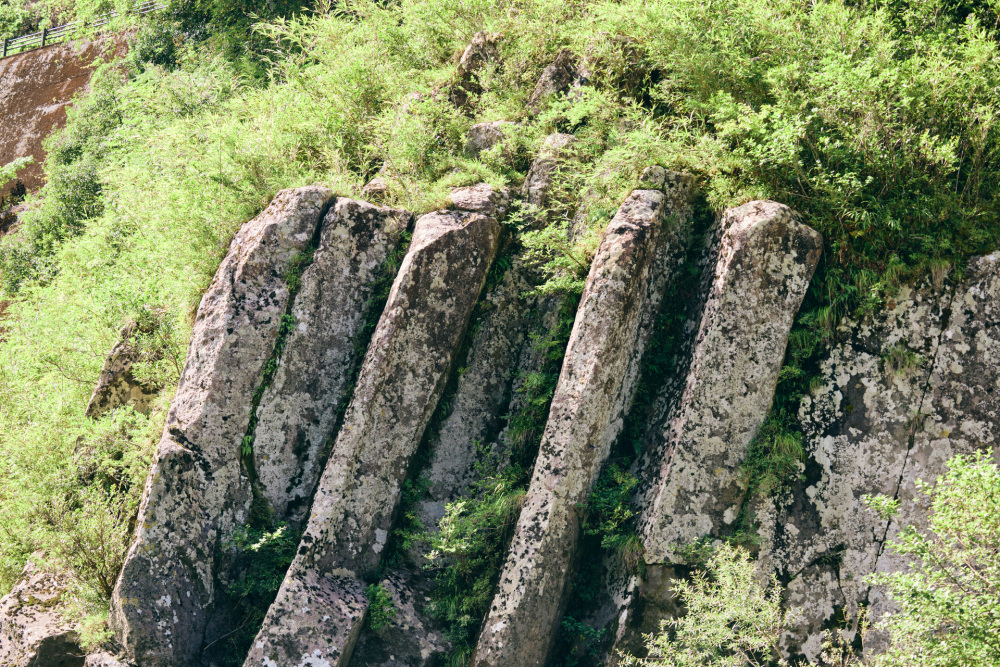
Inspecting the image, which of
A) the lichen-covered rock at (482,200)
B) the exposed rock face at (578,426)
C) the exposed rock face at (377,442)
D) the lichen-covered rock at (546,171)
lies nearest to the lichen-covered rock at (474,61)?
the lichen-covered rock at (546,171)

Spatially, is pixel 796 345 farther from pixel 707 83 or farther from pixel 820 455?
pixel 707 83

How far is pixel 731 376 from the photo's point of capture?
980 centimetres

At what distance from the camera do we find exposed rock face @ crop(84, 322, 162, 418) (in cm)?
1248

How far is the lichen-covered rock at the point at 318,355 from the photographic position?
1096 centimetres

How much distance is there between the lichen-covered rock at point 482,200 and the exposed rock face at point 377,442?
344 mm

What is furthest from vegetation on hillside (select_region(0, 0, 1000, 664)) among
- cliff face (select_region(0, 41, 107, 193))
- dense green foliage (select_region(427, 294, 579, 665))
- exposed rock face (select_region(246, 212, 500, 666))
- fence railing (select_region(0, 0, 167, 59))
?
fence railing (select_region(0, 0, 167, 59))

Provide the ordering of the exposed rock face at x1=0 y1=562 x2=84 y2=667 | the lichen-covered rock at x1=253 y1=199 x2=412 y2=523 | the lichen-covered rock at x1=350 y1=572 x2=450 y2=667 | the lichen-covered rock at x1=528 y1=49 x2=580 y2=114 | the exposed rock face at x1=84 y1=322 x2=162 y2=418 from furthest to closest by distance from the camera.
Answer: the lichen-covered rock at x1=528 y1=49 x2=580 y2=114
the exposed rock face at x1=84 y1=322 x2=162 y2=418
the lichen-covered rock at x1=253 y1=199 x2=412 y2=523
the exposed rock face at x1=0 y1=562 x2=84 y2=667
the lichen-covered rock at x1=350 y1=572 x2=450 y2=667

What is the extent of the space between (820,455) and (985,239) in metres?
3.74

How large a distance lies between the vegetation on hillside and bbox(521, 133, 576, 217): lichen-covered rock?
0.86 ft

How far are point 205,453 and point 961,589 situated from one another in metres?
9.89

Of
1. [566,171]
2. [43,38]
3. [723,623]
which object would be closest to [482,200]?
[566,171]

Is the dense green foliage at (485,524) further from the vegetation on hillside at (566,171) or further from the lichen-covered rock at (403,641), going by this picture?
the lichen-covered rock at (403,641)

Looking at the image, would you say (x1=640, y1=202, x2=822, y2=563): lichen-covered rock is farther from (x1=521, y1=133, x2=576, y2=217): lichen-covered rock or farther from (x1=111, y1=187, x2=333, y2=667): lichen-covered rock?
(x1=111, y1=187, x2=333, y2=667): lichen-covered rock

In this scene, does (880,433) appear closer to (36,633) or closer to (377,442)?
(377,442)
